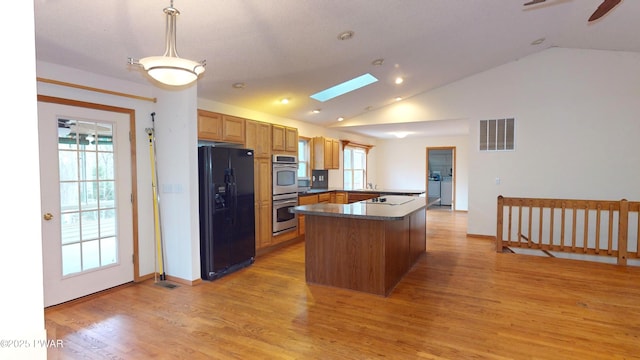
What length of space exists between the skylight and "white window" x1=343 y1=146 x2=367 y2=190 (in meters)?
2.91

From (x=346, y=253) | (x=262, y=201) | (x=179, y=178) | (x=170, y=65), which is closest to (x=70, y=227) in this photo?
(x=179, y=178)

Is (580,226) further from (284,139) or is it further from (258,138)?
(258,138)

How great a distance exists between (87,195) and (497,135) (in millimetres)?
6141

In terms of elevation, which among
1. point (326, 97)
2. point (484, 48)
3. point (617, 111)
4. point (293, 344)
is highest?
point (484, 48)

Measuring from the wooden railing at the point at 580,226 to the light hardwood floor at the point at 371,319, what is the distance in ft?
1.90

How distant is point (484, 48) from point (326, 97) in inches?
96.8

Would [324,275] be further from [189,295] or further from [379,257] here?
[189,295]

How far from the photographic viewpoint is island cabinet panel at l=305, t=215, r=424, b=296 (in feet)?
11.1

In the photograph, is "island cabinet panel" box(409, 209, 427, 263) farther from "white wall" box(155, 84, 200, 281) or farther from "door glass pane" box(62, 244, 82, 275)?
"door glass pane" box(62, 244, 82, 275)

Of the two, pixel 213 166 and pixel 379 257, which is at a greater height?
pixel 213 166

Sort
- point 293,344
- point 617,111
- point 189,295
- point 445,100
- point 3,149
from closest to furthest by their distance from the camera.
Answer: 1. point 3,149
2. point 293,344
3. point 189,295
4. point 617,111
5. point 445,100

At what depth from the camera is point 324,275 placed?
12.1 ft

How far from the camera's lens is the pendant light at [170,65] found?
75.0 inches

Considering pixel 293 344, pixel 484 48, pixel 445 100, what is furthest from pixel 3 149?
pixel 445 100
